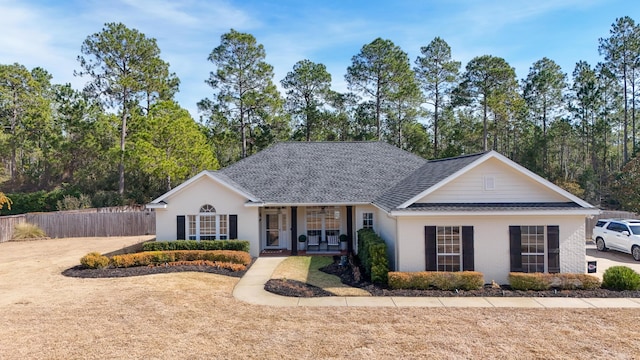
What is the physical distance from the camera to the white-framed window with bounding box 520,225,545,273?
45.3 feet

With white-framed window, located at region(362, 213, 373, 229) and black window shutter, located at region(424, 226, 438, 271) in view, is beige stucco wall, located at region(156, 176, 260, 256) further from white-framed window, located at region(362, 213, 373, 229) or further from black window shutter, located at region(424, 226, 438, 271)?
black window shutter, located at region(424, 226, 438, 271)

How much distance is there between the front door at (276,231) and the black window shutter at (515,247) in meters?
11.6

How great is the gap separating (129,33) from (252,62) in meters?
11.9

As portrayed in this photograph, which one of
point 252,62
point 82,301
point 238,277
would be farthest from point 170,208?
point 252,62

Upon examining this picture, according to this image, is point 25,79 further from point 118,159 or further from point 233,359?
point 233,359

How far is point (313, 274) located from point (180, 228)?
7.69m

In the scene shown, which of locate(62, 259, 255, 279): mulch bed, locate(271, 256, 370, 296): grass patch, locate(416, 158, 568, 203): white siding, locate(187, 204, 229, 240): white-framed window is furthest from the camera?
locate(187, 204, 229, 240): white-framed window

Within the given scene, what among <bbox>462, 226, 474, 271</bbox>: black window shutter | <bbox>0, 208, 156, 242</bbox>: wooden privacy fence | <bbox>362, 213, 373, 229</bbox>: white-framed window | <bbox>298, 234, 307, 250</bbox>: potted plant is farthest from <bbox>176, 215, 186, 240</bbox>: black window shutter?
<bbox>462, 226, 474, 271</bbox>: black window shutter

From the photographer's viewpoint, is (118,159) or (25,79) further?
(25,79)

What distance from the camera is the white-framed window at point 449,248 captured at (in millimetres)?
13984

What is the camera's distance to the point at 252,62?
136 feet

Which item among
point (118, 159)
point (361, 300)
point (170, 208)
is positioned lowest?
point (361, 300)

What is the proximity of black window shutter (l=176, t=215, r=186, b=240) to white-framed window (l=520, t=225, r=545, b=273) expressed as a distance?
14.9m

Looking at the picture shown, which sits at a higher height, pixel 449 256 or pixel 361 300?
pixel 449 256
